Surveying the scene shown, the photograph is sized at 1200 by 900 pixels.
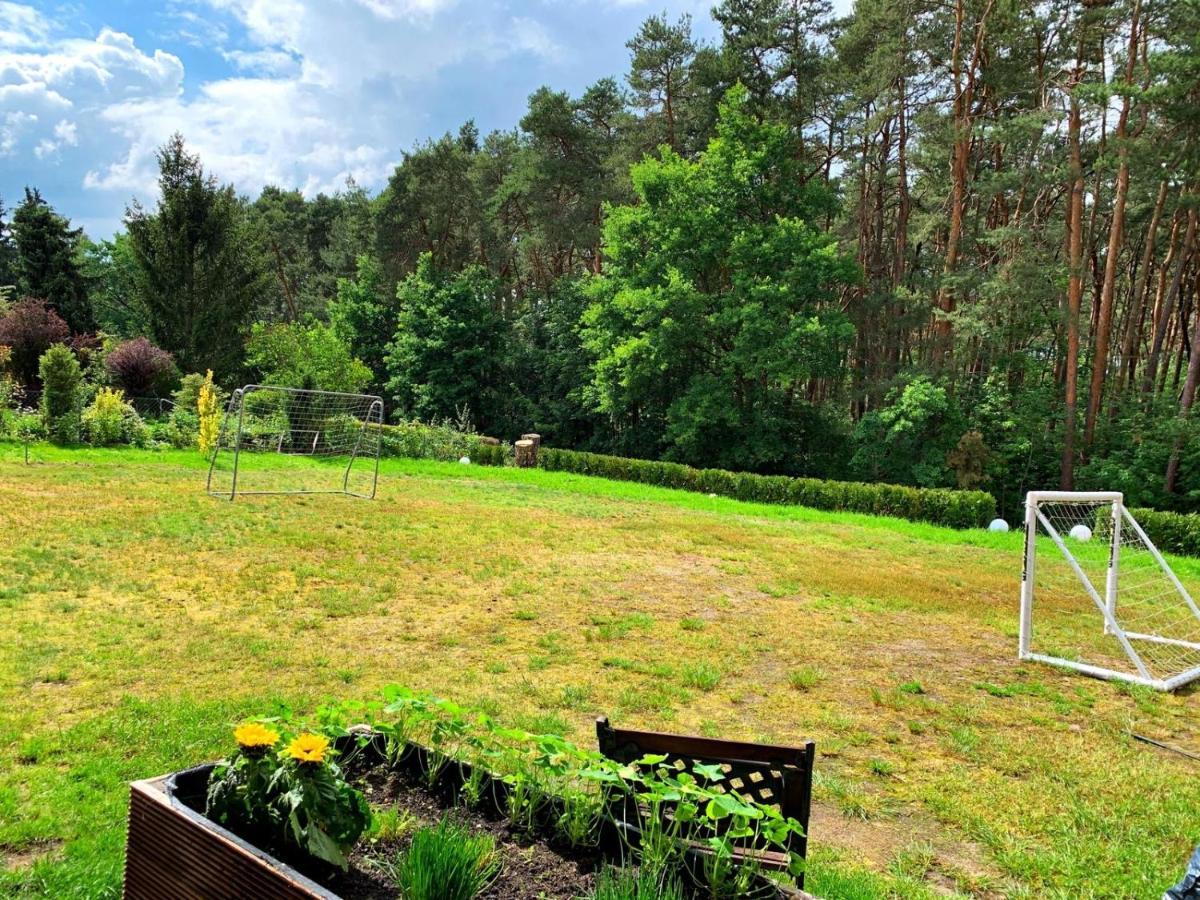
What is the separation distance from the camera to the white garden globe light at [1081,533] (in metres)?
11.6

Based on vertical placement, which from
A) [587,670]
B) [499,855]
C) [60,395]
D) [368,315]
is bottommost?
[587,670]

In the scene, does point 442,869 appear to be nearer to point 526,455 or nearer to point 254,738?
point 254,738

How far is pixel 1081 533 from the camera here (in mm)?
11766

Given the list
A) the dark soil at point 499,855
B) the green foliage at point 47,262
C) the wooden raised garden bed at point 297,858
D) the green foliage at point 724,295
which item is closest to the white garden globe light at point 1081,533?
the green foliage at point 724,295

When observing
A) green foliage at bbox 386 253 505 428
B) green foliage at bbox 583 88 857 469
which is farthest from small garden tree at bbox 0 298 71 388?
green foliage at bbox 583 88 857 469

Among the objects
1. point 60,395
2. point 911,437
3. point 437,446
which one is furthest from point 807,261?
point 60,395

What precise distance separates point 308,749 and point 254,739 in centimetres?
13

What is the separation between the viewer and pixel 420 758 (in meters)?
2.06

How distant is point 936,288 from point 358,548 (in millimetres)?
15182

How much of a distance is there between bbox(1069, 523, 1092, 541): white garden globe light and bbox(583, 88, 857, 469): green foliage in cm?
656

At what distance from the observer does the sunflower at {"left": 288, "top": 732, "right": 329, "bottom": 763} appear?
157cm

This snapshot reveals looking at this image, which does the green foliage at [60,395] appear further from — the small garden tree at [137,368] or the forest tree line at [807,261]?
the forest tree line at [807,261]

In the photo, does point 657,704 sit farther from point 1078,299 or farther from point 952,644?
point 1078,299

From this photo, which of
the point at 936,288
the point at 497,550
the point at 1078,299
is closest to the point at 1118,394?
the point at 1078,299
